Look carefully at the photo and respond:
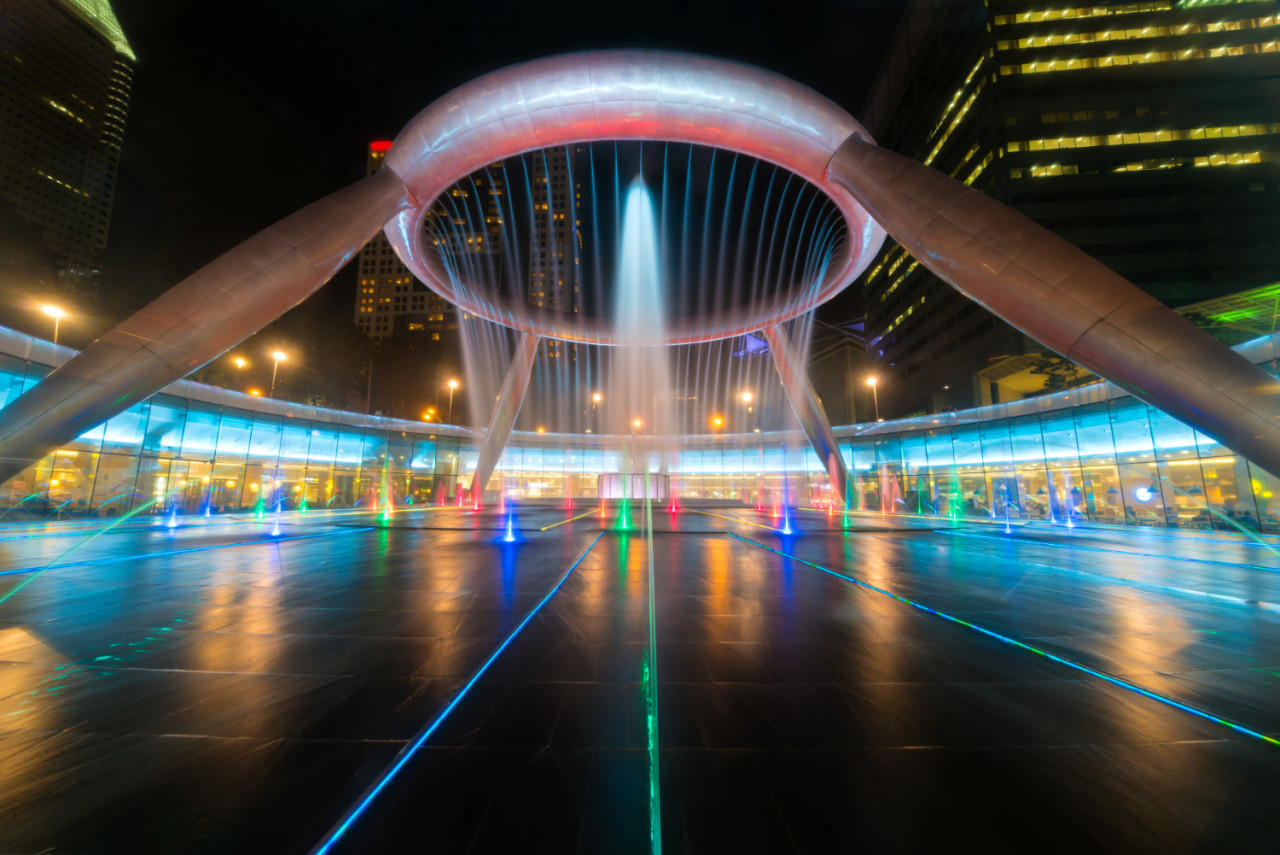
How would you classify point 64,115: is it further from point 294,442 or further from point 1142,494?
point 1142,494

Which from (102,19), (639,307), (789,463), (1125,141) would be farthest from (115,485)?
(1125,141)

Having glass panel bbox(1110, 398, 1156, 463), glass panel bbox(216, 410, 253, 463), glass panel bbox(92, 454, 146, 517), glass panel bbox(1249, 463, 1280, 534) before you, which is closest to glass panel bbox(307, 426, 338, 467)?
glass panel bbox(216, 410, 253, 463)

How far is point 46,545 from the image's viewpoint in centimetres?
1149

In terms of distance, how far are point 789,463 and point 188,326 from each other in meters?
42.3

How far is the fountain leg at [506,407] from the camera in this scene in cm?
2947

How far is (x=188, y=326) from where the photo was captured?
33.3 feet

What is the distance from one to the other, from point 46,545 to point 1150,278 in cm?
7888

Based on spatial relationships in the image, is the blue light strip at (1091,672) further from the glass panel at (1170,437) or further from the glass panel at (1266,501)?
the glass panel at (1170,437)

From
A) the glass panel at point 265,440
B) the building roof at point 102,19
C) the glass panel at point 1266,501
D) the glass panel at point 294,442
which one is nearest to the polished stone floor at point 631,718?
the glass panel at point 1266,501

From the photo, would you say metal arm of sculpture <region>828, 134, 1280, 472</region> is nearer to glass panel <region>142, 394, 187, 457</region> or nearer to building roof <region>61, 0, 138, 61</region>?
glass panel <region>142, 394, 187, 457</region>

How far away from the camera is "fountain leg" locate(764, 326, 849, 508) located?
29.1 meters

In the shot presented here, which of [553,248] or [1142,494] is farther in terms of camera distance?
[553,248]

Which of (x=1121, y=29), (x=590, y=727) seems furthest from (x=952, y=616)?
(x=1121, y=29)

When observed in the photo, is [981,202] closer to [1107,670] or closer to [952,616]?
[952,616]
